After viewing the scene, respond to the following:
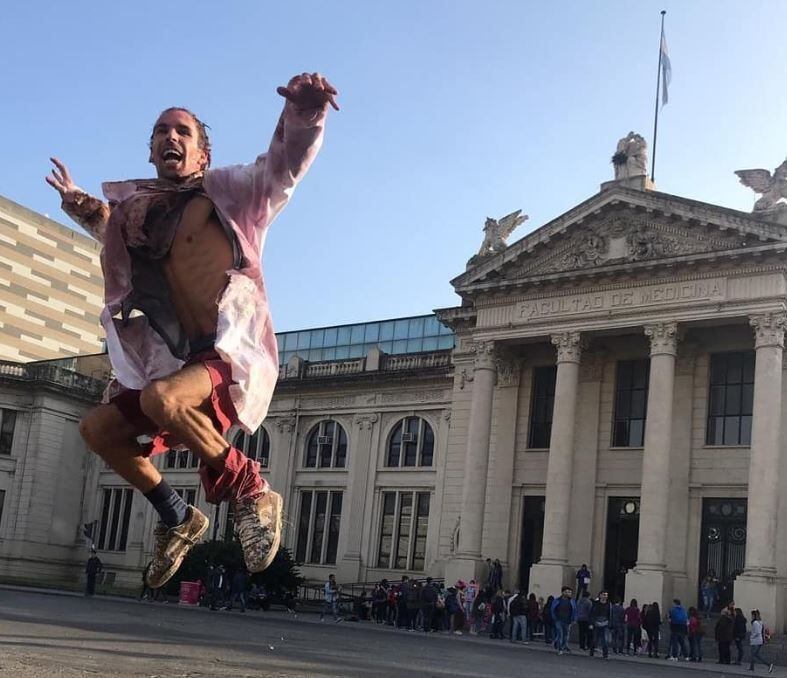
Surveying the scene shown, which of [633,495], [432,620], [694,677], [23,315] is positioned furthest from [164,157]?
[23,315]

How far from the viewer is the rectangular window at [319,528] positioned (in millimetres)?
48969

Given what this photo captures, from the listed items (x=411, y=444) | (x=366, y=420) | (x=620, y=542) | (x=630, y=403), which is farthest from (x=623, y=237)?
(x=366, y=420)

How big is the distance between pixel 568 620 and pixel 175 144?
24.9 m

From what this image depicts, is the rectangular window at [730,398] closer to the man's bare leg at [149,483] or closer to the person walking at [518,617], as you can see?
the person walking at [518,617]

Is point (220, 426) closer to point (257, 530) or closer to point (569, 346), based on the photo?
point (257, 530)

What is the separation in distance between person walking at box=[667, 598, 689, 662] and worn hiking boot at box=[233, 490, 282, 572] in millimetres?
25394

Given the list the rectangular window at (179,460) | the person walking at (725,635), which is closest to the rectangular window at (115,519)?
the rectangular window at (179,460)

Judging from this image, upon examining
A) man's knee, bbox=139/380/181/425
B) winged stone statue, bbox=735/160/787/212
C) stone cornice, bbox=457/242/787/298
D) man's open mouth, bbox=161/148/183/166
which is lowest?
man's knee, bbox=139/380/181/425

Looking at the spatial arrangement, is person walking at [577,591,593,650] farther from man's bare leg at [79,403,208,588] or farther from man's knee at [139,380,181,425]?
man's knee at [139,380,181,425]

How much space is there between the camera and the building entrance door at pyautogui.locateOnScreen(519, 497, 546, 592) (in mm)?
40500

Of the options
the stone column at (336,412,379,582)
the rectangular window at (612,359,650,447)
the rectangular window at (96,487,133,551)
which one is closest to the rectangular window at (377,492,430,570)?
the stone column at (336,412,379,582)

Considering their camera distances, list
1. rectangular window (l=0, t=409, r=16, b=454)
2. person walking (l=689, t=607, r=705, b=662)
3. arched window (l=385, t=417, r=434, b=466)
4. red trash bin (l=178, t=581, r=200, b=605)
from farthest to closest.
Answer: rectangular window (l=0, t=409, r=16, b=454) < arched window (l=385, t=417, r=434, b=466) < red trash bin (l=178, t=581, r=200, b=605) < person walking (l=689, t=607, r=705, b=662)

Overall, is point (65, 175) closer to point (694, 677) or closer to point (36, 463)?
point (694, 677)

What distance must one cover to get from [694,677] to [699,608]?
14.7 meters
